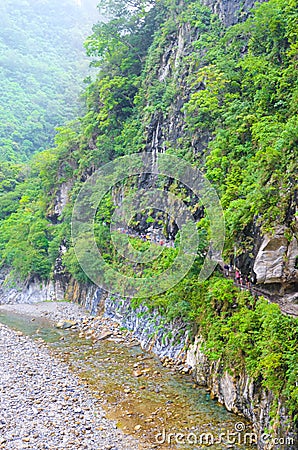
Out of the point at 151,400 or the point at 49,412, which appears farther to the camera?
the point at 151,400

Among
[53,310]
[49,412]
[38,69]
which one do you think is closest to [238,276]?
[49,412]

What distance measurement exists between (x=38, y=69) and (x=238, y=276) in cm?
7650

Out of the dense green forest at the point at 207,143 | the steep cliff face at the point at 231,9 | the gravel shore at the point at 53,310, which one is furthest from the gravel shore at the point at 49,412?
the steep cliff face at the point at 231,9

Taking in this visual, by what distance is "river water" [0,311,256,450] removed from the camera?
1054 cm

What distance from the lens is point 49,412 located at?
38.5 feet

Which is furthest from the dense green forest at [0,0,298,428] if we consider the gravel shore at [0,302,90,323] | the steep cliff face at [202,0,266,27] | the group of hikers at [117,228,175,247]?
the gravel shore at [0,302,90,323]

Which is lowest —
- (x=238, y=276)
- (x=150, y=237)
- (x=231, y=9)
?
(x=238, y=276)

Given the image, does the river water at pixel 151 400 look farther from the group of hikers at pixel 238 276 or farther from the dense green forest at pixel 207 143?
the group of hikers at pixel 238 276

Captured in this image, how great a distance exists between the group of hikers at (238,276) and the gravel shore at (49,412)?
→ 5.36 m

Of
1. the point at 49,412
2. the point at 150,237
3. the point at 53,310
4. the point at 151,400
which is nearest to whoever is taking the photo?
the point at 49,412

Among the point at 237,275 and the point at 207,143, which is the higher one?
the point at 207,143

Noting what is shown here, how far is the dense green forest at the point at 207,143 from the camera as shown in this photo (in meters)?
12.1

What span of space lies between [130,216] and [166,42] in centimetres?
1143

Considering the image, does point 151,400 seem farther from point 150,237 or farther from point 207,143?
point 207,143
